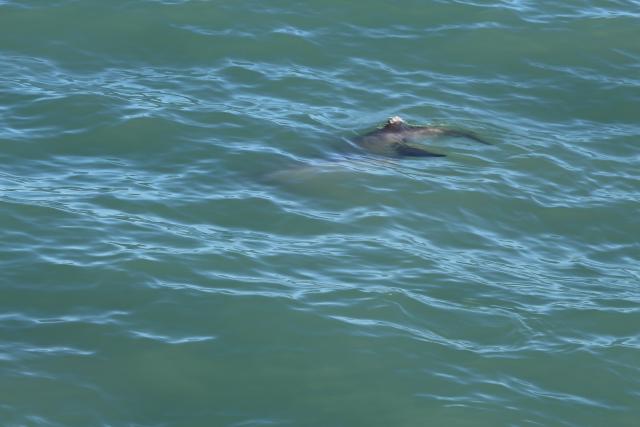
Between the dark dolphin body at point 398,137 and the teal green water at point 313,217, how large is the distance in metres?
0.24

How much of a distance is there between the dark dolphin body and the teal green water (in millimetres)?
240

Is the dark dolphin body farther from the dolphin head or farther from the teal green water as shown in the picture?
the teal green water

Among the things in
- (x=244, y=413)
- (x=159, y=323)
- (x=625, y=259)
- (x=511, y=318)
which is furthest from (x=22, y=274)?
(x=625, y=259)

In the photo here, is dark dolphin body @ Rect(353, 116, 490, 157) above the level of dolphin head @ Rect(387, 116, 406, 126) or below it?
below

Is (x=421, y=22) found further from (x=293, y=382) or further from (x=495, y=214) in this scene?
(x=293, y=382)

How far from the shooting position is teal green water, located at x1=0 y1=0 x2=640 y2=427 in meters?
10.7

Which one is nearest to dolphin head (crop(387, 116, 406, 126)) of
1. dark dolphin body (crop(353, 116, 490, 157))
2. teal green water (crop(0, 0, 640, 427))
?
dark dolphin body (crop(353, 116, 490, 157))

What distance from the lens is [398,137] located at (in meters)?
15.8

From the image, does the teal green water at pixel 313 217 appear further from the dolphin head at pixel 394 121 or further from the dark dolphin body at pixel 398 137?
the dolphin head at pixel 394 121

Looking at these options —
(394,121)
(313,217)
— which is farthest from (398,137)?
(313,217)

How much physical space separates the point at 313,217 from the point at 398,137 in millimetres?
2584

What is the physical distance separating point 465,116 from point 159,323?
697cm

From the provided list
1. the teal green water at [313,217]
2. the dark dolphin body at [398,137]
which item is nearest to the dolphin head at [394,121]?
the dark dolphin body at [398,137]

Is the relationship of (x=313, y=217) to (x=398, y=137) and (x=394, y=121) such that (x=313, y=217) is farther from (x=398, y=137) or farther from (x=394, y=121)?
(x=394, y=121)
